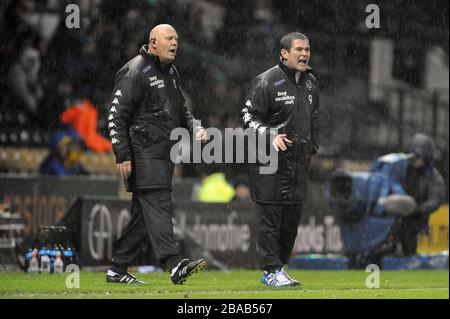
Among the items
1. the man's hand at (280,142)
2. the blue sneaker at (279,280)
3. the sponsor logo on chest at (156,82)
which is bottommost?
the blue sneaker at (279,280)

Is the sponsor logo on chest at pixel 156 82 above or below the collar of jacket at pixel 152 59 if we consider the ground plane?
below

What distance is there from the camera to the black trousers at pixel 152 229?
11586 millimetres

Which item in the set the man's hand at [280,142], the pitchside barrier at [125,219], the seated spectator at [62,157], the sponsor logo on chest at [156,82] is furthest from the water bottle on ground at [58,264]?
the man's hand at [280,142]

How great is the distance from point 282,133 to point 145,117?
4.22 feet

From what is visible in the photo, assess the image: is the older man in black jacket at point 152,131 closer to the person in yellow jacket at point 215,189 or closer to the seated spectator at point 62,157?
the seated spectator at point 62,157

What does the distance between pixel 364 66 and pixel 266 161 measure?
42.3ft

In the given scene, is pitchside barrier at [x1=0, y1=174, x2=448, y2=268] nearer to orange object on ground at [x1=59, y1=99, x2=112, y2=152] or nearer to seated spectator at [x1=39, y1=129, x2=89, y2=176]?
seated spectator at [x1=39, y1=129, x2=89, y2=176]

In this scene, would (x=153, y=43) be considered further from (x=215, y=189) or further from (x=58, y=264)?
(x=215, y=189)

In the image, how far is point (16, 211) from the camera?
17438mm

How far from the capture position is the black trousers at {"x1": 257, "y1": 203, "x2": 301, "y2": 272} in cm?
1192

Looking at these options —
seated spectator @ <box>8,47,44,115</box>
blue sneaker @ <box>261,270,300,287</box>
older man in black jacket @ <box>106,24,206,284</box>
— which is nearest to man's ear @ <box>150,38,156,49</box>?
older man in black jacket @ <box>106,24,206,284</box>

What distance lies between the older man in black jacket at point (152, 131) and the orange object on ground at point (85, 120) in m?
8.83

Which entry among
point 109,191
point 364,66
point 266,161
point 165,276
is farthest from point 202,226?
point 364,66

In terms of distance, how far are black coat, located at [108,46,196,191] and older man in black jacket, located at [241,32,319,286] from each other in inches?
32.2
